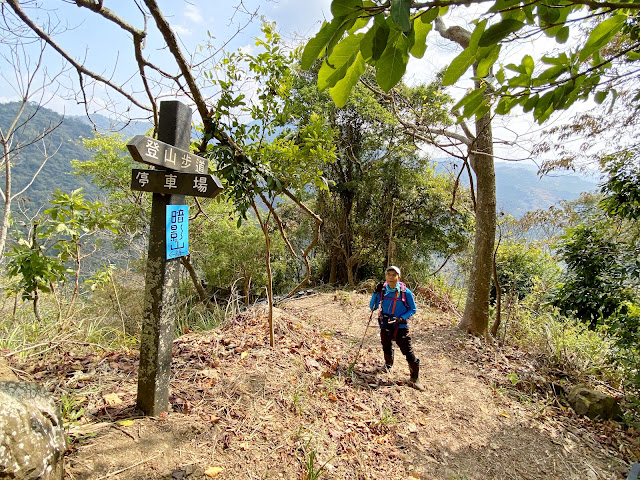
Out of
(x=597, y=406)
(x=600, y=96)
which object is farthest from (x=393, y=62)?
(x=597, y=406)

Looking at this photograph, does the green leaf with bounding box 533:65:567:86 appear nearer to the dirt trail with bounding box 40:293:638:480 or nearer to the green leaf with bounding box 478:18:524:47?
the green leaf with bounding box 478:18:524:47

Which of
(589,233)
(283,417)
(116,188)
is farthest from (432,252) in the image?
(116,188)

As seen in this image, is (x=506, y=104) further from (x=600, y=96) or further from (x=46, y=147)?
(x=46, y=147)

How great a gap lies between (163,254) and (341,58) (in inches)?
75.0

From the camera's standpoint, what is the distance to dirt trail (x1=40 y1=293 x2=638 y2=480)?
197 cm

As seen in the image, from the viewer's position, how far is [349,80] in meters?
0.75

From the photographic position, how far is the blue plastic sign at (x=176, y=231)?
2.17 meters

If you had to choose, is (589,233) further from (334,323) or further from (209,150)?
(209,150)

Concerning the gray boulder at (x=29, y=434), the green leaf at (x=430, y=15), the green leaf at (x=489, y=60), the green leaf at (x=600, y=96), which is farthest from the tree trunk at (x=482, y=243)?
the gray boulder at (x=29, y=434)

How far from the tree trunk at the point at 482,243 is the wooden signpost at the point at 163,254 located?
450 cm

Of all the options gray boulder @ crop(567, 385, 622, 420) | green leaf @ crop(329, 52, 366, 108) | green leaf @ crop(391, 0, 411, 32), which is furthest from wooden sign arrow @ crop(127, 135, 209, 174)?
gray boulder @ crop(567, 385, 622, 420)

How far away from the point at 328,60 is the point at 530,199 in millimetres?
78143

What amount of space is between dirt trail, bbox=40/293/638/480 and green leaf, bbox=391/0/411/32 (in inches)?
90.9

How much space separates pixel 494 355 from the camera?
4.79 m
